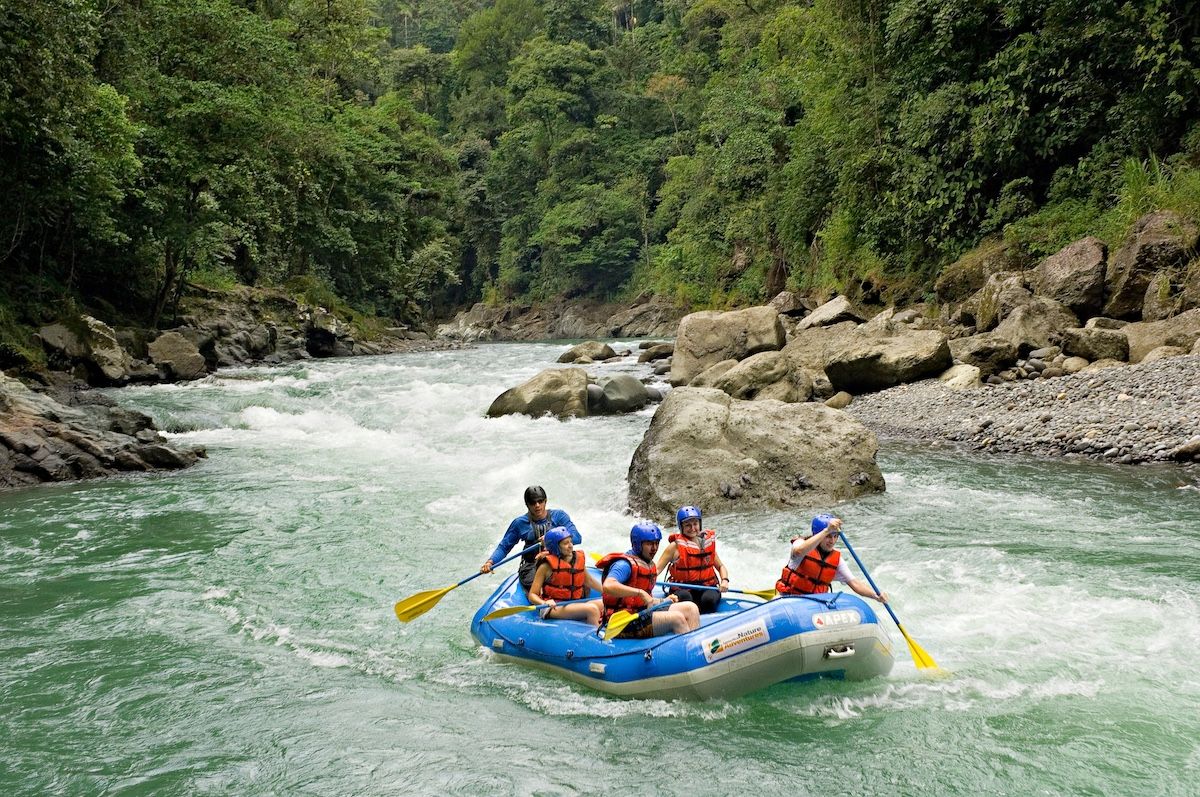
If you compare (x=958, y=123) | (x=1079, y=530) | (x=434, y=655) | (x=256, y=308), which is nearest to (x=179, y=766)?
(x=434, y=655)

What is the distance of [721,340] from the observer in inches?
672

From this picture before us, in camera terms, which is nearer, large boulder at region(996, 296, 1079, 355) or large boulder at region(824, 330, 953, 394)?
large boulder at region(996, 296, 1079, 355)

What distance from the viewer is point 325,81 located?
1372 inches

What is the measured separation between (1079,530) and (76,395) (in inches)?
562

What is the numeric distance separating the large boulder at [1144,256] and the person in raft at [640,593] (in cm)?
1030

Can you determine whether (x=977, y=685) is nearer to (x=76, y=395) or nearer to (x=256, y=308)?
(x=76, y=395)

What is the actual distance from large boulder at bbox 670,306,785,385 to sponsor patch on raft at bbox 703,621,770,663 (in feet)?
38.9

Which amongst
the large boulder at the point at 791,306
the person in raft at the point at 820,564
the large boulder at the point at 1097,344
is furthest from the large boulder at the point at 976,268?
the person in raft at the point at 820,564

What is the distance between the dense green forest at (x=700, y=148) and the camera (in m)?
14.3

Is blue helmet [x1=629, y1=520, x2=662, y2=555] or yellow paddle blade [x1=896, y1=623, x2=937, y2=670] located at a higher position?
blue helmet [x1=629, y1=520, x2=662, y2=555]

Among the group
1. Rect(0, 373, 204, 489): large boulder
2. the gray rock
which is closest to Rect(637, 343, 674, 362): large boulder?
the gray rock

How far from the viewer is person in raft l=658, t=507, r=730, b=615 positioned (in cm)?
568

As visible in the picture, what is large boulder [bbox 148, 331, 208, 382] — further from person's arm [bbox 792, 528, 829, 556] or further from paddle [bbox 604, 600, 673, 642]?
person's arm [bbox 792, 528, 829, 556]

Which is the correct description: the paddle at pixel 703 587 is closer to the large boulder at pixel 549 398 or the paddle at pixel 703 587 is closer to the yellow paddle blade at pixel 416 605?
the yellow paddle blade at pixel 416 605
